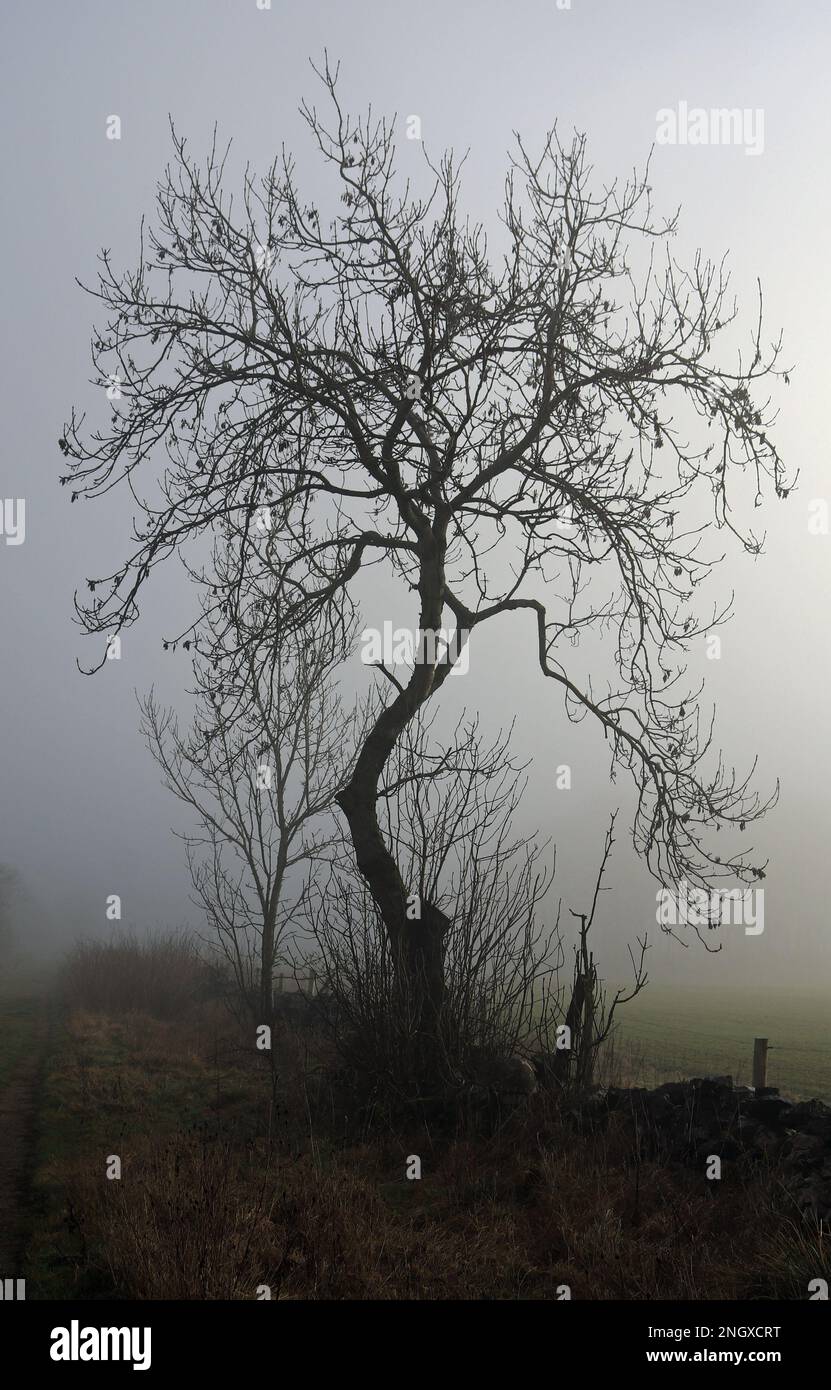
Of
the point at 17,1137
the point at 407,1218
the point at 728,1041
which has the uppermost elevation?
the point at 407,1218

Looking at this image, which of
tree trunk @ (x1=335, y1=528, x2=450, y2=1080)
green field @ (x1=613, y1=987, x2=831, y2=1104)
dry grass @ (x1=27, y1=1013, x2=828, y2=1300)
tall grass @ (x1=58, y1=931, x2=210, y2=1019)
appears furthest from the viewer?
tall grass @ (x1=58, y1=931, x2=210, y2=1019)

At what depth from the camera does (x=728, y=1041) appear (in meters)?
19.6

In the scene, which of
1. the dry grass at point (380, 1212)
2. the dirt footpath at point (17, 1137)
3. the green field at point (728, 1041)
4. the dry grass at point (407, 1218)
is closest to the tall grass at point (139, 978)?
the dirt footpath at point (17, 1137)

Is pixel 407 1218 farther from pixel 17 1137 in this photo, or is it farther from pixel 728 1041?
pixel 728 1041

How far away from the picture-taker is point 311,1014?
585 inches

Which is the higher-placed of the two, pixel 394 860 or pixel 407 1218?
pixel 394 860

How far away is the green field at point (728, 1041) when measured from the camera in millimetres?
14414

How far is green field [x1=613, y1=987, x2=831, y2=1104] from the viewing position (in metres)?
14.4

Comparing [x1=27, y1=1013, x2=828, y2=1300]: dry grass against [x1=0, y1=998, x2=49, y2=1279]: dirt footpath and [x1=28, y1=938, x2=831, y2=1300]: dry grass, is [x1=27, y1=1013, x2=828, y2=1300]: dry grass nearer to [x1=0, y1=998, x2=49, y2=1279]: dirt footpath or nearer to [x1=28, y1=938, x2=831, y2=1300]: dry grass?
[x1=28, y1=938, x2=831, y2=1300]: dry grass

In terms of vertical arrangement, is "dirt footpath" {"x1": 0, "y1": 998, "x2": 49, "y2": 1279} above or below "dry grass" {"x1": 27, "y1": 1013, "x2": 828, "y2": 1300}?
below

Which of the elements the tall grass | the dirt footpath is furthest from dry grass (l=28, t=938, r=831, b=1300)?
the tall grass

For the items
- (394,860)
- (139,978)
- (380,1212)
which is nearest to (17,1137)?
(394,860)

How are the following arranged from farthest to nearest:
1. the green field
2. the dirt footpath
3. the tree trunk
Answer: the green field < the tree trunk < the dirt footpath

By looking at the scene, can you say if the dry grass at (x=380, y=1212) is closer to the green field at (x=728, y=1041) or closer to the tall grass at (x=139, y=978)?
the green field at (x=728, y=1041)
